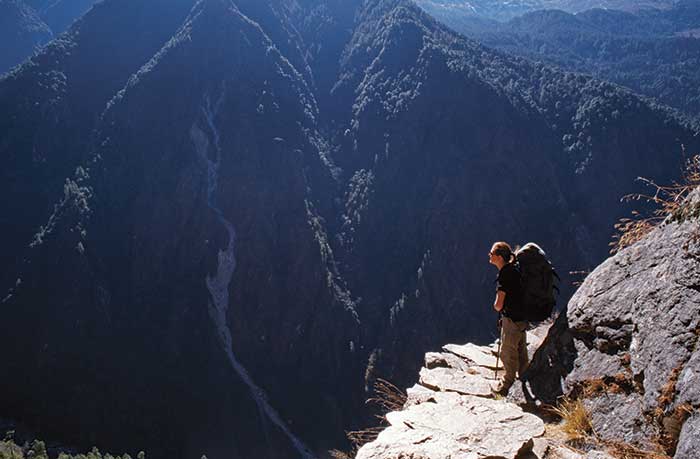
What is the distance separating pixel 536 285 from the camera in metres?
8.87

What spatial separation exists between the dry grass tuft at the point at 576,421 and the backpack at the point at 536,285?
77.1 inches

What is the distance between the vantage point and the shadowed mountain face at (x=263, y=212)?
73.5 m

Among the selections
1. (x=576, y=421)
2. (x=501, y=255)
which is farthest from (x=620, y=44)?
(x=576, y=421)

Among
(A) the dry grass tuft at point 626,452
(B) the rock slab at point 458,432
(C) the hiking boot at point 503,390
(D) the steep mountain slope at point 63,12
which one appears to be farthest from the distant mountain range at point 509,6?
(A) the dry grass tuft at point 626,452

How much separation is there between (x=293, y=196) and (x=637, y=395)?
83.9m

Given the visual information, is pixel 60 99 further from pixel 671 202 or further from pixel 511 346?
pixel 671 202

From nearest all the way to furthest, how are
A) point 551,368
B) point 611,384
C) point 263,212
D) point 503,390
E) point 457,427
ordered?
point 611,384, point 457,427, point 551,368, point 503,390, point 263,212

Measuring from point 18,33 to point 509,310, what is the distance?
732 feet

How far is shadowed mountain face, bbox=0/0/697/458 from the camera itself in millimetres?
73500

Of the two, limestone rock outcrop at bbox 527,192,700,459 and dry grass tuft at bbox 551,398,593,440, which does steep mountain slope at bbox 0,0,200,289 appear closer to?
limestone rock outcrop at bbox 527,192,700,459

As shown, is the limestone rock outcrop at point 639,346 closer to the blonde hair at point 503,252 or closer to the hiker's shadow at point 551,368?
the hiker's shadow at point 551,368

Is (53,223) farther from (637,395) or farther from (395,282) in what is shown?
(637,395)

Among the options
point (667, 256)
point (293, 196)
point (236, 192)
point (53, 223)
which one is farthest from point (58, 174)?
point (667, 256)

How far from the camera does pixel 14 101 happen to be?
102 meters
